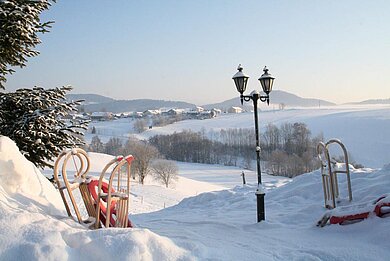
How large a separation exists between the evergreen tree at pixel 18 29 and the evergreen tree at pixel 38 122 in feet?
1.56

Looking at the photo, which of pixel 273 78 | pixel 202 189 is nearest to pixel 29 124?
pixel 273 78

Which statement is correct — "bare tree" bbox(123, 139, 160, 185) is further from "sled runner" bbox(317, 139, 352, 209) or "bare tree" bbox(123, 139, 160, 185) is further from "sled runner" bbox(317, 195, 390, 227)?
"sled runner" bbox(317, 195, 390, 227)

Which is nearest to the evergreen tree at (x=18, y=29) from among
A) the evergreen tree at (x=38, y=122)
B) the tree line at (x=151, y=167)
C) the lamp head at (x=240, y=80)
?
the evergreen tree at (x=38, y=122)

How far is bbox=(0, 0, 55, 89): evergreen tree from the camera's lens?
5.58 metres

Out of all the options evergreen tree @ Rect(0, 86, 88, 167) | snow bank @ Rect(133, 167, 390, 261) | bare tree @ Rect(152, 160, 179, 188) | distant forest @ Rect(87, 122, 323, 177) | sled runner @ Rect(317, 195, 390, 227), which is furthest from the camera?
distant forest @ Rect(87, 122, 323, 177)

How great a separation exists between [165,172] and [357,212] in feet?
134

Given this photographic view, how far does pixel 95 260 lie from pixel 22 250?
65 centimetres

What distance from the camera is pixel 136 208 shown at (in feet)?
78.1

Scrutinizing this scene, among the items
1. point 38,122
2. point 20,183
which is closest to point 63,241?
point 20,183

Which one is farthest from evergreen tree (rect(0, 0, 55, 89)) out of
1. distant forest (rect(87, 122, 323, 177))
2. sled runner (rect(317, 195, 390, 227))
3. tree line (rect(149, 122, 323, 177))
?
distant forest (rect(87, 122, 323, 177))

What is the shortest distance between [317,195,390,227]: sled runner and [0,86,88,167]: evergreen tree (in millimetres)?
4913

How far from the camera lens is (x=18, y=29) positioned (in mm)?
5645

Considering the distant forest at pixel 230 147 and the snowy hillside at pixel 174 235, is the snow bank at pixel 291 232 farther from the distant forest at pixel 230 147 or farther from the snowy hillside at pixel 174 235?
the distant forest at pixel 230 147

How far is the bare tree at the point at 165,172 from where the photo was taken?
4503cm
